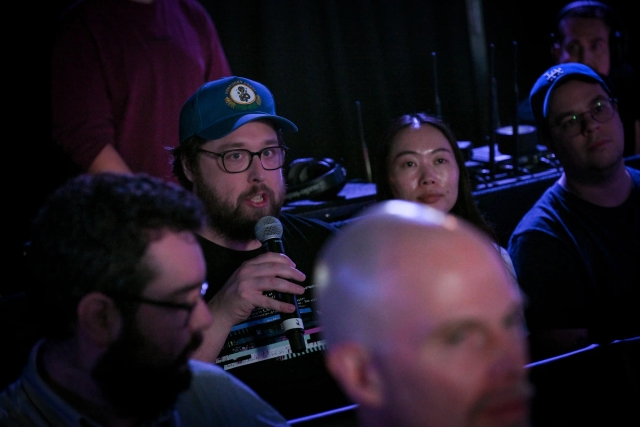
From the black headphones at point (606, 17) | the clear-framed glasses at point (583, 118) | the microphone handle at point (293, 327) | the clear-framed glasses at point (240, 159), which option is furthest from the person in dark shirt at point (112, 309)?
the black headphones at point (606, 17)

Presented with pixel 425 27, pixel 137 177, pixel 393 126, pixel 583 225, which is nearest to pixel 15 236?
pixel 393 126

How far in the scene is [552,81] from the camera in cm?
248

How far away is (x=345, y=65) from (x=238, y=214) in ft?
7.00

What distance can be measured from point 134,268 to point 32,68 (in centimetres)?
217

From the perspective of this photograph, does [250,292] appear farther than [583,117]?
No

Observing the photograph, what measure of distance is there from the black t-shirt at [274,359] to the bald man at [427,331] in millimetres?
1117

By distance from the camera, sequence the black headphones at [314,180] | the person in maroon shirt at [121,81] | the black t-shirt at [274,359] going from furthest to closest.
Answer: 1. the black headphones at [314,180]
2. the person in maroon shirt at [121,81]
3. the black t-shirt at [274,359]

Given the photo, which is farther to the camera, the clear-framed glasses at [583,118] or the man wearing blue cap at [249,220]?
the clear-framed glasses at [583,118]

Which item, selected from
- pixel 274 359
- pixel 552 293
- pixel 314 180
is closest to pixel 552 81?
Result: pixel 552 293

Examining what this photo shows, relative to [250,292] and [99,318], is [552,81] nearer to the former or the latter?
[250,292]

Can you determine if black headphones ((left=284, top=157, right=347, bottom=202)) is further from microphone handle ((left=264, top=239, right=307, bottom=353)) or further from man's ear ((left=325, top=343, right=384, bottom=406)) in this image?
man's ear ((left=325, top=343, right=384, bottom=406))

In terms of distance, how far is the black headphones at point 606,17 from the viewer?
3.53 meters

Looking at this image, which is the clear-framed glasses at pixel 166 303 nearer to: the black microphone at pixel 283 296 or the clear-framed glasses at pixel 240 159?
the black microphone at pixel 283 296

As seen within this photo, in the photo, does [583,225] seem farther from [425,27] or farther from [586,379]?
[425,27]
